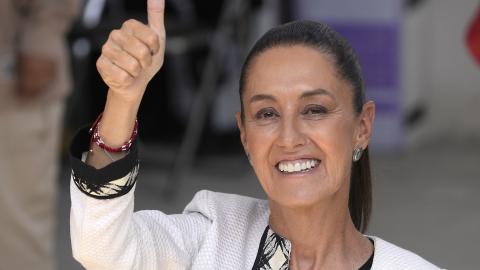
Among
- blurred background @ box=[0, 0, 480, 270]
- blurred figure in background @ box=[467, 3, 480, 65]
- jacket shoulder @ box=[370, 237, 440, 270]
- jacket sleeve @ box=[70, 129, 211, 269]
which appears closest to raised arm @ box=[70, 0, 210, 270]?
jacket sleeve @ box=[70, 129, 211, 269]

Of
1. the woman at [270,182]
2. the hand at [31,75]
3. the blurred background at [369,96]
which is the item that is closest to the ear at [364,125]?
the woman at [270,182]

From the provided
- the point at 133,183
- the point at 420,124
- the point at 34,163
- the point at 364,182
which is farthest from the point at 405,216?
the point at 133,183

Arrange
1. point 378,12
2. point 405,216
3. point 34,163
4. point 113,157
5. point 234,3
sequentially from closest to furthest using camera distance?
point 113,157
point 34,163
point 405,216
point 234,3
point 378,12

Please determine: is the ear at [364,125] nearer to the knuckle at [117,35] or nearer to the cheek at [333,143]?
the cheek at [333,143]

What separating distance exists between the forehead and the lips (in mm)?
149

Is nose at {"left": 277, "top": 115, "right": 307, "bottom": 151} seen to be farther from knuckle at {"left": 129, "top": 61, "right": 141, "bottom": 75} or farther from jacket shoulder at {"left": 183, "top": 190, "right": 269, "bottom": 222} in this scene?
knuckle at {"left": 129, "top": 61, "right": 141, "bottom": 75}

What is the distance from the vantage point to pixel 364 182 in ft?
8.56

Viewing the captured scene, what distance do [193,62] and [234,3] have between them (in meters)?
1.36

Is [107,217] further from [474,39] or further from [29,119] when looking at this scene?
[29,119]

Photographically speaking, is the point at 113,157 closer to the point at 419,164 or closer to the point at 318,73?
the point at 318,73

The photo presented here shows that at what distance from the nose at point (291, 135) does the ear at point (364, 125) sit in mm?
206

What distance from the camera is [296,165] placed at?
231cm

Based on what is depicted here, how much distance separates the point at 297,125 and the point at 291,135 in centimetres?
3

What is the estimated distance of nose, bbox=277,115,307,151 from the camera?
230cm
